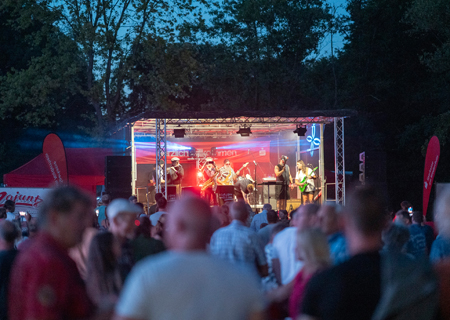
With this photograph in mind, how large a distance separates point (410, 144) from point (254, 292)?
23.8 metres

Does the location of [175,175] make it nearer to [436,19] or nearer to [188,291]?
[436,19]

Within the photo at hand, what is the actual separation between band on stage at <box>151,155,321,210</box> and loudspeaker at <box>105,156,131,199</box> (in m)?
1.04

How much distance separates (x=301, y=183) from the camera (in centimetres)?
1612

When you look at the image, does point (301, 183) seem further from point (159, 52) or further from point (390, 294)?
point (390, 294)

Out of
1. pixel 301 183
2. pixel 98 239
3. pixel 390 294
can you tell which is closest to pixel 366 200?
pixel 390 294

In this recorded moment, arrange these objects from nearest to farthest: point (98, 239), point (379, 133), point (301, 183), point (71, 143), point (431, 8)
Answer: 1. point (98, 239)
2. point (301, 183)
3. point (431, 8)
4. point (379, 133)
5. point (71, 143)

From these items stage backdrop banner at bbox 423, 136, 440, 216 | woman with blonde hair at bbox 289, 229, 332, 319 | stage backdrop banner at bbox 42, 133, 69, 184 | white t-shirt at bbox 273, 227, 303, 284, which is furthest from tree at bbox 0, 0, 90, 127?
woman with blonde hair at bbox 289, 229, 332, 319

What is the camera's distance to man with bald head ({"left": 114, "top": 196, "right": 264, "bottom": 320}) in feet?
5.39

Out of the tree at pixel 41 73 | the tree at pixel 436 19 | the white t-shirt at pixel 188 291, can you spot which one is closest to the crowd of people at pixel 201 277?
the white t-shirt at pixel 188 291

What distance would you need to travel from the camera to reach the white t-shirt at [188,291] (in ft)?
5.39

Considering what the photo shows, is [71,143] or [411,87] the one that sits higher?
[411,87]

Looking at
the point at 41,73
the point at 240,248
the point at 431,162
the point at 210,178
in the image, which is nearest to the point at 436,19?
the point at 431,162

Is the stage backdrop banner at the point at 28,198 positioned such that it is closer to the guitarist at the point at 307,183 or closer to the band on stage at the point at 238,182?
the band on stage at the point at 238,182

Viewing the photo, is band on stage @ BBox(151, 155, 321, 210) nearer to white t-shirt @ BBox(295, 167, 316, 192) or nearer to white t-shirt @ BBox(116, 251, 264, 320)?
white t-shirt @ BBox(295, 167, 316, 192)
